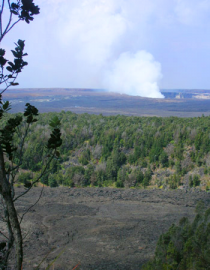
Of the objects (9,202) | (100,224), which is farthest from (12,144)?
(100,224)

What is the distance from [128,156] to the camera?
70.1ft

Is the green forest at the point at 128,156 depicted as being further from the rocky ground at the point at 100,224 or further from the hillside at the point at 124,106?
the hillside at the point at 124,106

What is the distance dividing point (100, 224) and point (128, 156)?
33.0 feet

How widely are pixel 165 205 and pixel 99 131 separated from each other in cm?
1158

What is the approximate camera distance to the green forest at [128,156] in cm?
1862

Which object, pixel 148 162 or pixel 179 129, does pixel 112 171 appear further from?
pixel 179 129

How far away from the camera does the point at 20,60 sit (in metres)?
3.04

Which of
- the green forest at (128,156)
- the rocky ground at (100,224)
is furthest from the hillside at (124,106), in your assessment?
the rocky ground at (100,224)

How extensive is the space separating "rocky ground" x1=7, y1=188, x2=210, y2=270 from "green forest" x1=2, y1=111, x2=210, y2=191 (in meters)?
1.92

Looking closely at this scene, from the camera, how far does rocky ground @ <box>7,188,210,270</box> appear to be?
8742 mm

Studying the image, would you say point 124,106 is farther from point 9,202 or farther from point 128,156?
point 9,202

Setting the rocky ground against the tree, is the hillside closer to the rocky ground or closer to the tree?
the rocky ground

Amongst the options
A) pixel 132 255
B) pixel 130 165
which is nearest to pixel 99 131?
pixel 130 165

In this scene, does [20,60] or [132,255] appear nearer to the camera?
[20,60]
